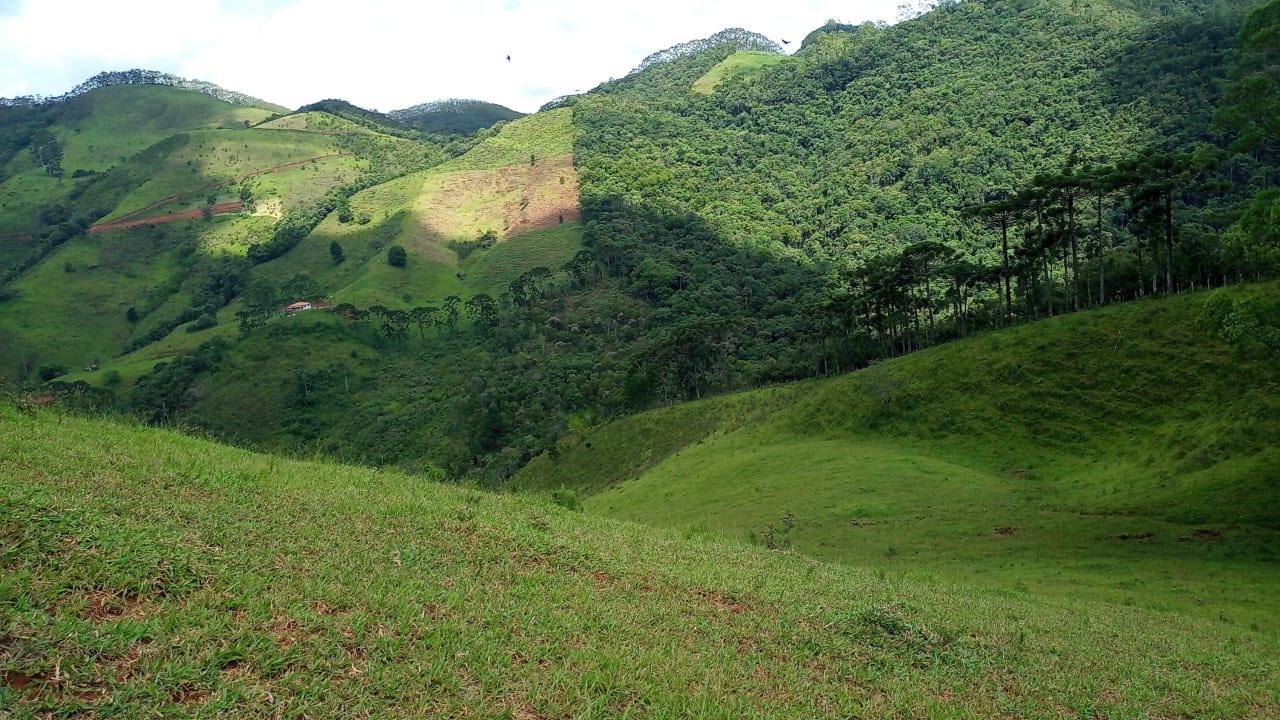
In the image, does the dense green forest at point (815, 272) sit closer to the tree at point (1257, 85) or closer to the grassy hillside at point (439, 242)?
the tree at point (1257, 85)

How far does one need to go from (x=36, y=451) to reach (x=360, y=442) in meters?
101

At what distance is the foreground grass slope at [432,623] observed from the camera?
5746 millimetres

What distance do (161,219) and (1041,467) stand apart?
703ft

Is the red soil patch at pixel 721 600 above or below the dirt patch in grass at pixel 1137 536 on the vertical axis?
above

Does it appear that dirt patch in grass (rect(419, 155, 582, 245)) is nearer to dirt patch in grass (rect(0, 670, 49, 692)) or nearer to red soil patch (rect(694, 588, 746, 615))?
red soil patch (rect(694, 588, 746, 615))

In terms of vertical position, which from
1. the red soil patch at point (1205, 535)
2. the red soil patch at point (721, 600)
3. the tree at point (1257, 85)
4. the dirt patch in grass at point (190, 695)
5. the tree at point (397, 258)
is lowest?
the red soil patch at point (1205, 535)

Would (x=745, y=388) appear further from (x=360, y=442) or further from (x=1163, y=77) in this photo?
(x=1163, y=77)

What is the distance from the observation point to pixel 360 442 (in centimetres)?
10575

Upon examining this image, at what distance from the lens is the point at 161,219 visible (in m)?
192

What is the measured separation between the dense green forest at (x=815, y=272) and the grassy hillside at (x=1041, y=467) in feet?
28.3

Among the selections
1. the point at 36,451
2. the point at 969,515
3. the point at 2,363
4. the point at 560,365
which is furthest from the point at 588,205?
the point at 36,451

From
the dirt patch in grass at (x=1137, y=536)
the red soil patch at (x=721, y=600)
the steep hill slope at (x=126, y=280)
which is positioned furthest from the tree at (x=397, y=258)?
the red soil patch at (x=721, y=600)

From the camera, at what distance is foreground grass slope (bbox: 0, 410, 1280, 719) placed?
226 inches

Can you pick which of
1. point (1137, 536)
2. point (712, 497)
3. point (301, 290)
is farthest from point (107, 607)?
point (301, 290)
